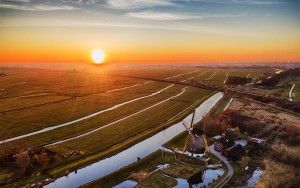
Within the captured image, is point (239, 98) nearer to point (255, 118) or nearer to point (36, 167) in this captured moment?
point (255, 118)

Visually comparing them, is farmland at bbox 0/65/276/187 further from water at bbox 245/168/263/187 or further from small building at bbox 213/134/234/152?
water at bbox 245/168/263/187

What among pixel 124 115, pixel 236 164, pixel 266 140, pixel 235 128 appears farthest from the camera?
pixel 124 115

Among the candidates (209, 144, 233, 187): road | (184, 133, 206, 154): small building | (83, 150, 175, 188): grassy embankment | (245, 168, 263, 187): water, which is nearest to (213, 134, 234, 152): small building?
(209, 144, 233, 187): road

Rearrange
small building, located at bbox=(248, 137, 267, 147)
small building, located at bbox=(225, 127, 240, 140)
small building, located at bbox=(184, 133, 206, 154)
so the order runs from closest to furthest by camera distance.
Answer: small building, located at bbox=(184, 133, 206, 154) → small building, located at bbox=(248, 137, 267, 147) → small building, located at bbox=(225, 127, 240, 140)

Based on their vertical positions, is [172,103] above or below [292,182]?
below

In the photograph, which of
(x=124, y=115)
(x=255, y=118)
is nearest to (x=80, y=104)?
(x=124, y=115)

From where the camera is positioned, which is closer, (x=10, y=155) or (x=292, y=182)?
(x=292, y=182)
